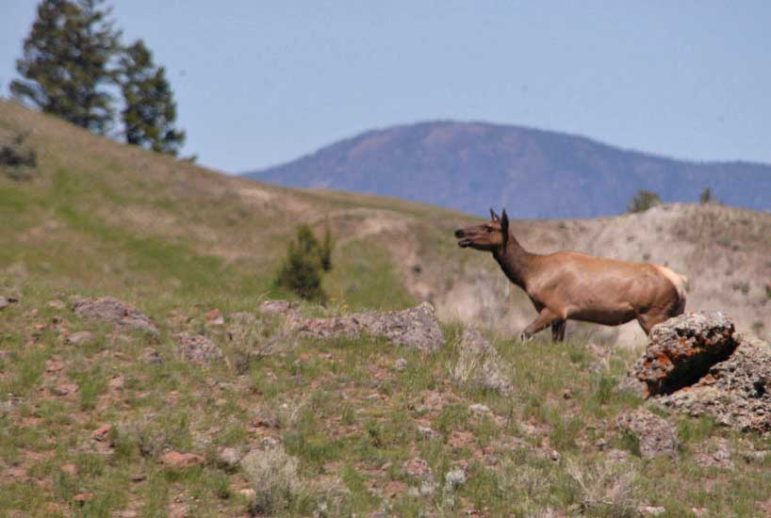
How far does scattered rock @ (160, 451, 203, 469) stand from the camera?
11.1 m

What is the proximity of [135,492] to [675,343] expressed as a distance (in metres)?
6.88

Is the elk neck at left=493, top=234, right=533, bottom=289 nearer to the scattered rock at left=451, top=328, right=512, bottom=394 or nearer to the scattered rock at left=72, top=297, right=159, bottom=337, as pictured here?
the scattered rock at left=451, top=328, right=512, bottom=394

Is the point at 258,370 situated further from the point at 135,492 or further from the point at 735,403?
the point at 735,403

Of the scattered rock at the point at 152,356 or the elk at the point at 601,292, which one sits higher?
the elk at the point at 601,292

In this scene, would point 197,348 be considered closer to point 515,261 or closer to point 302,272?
point 515,261

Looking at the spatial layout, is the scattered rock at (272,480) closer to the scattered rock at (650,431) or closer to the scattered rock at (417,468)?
the scattered rock at (417,468)

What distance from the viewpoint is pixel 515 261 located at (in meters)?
20.7

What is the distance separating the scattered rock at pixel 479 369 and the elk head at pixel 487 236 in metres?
6.15

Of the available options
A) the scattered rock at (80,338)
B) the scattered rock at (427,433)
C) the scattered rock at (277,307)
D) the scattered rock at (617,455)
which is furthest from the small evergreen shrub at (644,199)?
the scattered rock at (427,433)

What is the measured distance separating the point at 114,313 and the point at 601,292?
27.4 feet

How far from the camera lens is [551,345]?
54.9 feet

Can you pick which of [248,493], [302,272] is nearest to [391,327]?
[248,493]

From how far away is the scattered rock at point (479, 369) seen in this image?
13.8 m

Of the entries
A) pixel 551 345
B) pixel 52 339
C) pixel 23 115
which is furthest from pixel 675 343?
pixel 23 115
